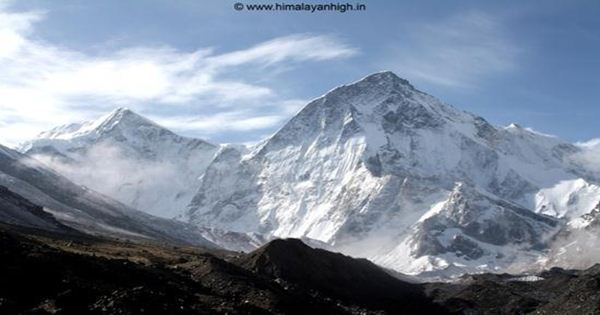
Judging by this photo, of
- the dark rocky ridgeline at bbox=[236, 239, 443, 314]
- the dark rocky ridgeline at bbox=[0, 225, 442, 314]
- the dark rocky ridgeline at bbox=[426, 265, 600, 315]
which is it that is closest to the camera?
the dark rocky ridgeline at bbox=[0, 225, 442, 314]

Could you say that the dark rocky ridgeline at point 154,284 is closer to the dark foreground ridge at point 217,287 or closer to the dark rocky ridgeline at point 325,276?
the dark foreground ridge at point 217,287

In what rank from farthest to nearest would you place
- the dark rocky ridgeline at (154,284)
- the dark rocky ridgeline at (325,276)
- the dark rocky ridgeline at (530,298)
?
the dark rocky ridgeline at (325,276)
the dark rocky ridgeline at (530,298)
the dark rocky ridgeline at (154,284)

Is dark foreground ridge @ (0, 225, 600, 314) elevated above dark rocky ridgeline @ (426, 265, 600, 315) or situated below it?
below

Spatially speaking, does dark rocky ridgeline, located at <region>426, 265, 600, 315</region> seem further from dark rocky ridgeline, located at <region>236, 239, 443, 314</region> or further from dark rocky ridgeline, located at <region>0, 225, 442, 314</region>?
dark rocky ridgeline, located at <region>0, 225, 442, 314</region>

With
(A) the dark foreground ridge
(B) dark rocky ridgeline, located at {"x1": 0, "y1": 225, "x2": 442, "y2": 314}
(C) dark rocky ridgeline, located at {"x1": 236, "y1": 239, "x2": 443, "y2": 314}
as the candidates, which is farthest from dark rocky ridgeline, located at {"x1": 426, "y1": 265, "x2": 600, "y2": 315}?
(B) dark rocky ridgeline, located at {"x1": 0, "y1": 225, "x2": 442, "y2": 314}

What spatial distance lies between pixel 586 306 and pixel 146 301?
Result: 190 ft

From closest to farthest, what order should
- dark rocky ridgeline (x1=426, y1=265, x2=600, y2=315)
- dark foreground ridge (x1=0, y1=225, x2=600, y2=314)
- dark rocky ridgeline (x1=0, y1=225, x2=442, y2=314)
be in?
1. dark rocky ridgeline (x1=0, y1=225, x2=442, y2=314)
2. dark foreground ridge (x1=0, y1=225, x2=600, y2=314)
3. dark rocky ridgeline (x1=426, y1=265, x2=600, y2=315)

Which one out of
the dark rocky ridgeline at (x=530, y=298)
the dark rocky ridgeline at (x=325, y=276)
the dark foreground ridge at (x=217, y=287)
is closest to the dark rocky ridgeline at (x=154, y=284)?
the dark foreground ridge at (x=217, y=287)

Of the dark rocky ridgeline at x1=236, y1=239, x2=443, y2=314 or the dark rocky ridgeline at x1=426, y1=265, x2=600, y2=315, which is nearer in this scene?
the dark rocky ridgeline at x1=426, y1=265, x2=600, y2=315

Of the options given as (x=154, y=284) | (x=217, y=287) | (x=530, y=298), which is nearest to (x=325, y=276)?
(x=530, y=298)

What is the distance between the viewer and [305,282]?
A: 123000mm

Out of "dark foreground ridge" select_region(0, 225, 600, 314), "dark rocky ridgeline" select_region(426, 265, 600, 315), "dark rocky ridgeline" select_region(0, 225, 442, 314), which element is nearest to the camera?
"dark rocky ridgeline" select_region(0, 225, 442, 314)

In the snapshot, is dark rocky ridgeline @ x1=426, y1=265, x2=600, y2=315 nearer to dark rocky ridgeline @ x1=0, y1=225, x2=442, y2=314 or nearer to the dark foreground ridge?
the dark foreground ridge

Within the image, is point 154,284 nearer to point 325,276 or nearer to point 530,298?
point 325,276
